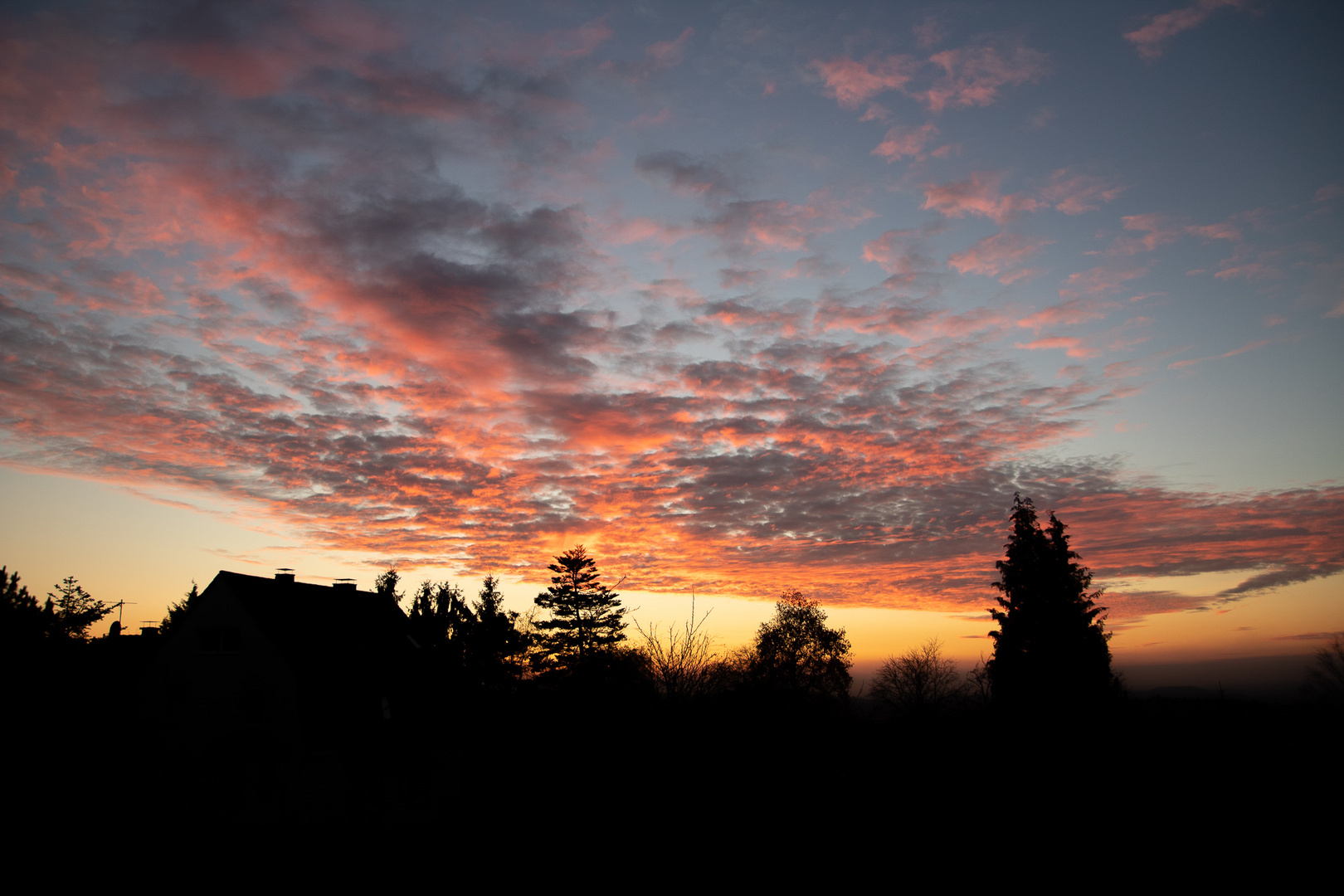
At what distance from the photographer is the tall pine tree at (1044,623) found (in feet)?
119

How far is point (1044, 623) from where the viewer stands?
125ft

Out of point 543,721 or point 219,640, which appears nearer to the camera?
point 219,640

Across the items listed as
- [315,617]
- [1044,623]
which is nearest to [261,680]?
[315,617]

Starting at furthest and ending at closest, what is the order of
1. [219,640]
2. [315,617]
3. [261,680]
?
1. [315,617]
2. [219,640]
3. [261,680]

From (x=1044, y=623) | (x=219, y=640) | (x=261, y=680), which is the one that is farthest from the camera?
(x=1044, y=623)

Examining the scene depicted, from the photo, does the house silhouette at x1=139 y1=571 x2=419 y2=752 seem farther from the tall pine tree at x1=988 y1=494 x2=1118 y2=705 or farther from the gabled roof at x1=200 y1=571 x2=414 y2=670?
the tall pine tree at x1=988 y1=494 x2=1118 y2=705

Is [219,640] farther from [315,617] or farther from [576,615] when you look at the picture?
[576,615]

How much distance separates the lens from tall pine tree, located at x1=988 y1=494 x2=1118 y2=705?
36250 mm

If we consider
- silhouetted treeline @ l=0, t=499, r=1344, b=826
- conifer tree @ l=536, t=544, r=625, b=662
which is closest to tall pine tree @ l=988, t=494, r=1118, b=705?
silhouetted treeline @ l=0, t=499, r=1344, b=826

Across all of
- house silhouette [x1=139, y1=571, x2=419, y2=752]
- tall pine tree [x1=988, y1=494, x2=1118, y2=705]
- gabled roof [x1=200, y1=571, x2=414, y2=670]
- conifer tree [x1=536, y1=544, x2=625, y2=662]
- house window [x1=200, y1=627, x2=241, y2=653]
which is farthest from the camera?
conifer tree [x1=536, y1=544, x2=625, y2=662]

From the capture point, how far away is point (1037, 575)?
39.5m

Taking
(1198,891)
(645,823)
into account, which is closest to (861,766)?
(645,823)

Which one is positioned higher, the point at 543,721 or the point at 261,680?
the point at 261,680

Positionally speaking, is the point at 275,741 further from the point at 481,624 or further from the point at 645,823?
the point at 481,624
